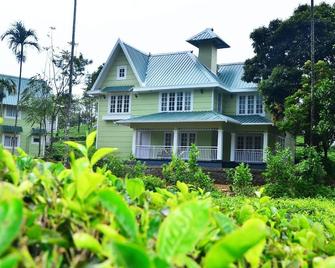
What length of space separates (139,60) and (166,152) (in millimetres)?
6910

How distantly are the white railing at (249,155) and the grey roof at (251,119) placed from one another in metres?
1.47

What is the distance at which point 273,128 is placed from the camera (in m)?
23.2

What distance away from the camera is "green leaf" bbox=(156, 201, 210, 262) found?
2.78 ft

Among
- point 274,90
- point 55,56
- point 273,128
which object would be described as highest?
point 55,56

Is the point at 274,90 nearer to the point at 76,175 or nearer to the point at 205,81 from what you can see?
the point at 205,81

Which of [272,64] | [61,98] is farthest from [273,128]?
[61,98]

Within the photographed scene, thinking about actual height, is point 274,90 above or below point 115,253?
above

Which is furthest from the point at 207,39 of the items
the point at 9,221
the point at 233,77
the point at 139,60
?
the point at 9,221

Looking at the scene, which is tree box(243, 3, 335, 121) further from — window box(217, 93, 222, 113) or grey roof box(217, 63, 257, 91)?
window box(217, 93, 222, 113)

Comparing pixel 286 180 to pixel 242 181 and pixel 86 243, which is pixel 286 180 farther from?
pixel 86 243

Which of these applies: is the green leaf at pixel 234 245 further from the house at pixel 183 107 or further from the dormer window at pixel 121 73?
the dormer window at pixel 121 73

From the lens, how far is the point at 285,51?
21094 mm

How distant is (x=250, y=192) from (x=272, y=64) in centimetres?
1010

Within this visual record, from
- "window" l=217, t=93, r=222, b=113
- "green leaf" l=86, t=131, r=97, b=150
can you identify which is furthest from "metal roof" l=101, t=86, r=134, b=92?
"green leaf" l=86, t=131, r=97, b=150
